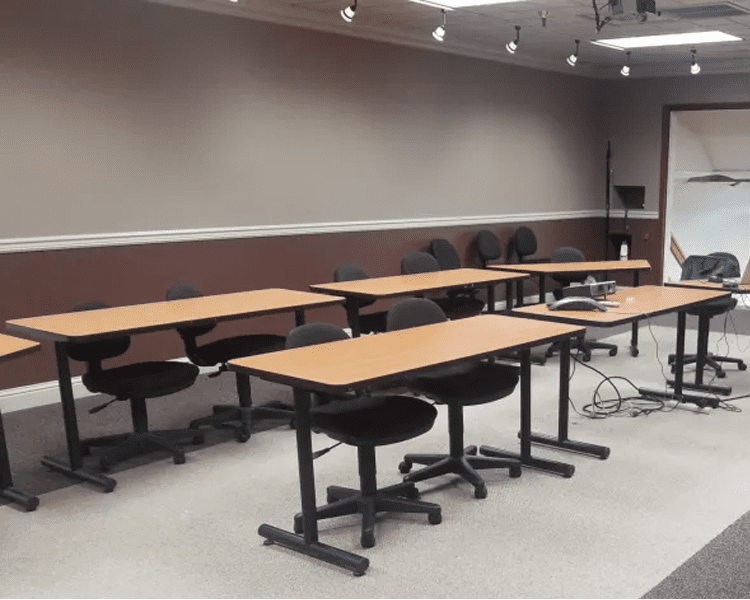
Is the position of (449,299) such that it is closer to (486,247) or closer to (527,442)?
(486,247)

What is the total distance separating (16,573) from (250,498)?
3.53 feet

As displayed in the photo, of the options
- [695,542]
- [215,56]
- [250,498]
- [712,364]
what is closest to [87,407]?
[250,498]

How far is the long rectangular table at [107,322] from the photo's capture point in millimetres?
4086

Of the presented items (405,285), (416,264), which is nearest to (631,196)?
(416,264)

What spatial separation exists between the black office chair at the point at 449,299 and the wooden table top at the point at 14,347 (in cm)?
323

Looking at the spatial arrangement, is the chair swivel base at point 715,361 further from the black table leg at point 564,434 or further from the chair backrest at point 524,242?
the chair backrest at point 524,242

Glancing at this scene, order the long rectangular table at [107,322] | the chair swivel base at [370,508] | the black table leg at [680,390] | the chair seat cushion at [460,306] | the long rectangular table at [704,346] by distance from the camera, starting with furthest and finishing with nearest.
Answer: the chair seat cushion at [460,306], the long rectangular table at [704,346], the black table leg at [680,390], the long rectangular table at [107,322], the chair swivel base at [370,508]

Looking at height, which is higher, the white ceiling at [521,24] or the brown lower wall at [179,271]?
the white ceiling at [521,24]

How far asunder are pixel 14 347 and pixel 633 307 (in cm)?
331

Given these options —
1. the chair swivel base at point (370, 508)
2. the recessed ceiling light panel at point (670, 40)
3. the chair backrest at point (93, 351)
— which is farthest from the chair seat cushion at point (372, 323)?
the recessed ceiling light panel at point (670, 40)

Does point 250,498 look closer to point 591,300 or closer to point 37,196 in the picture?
point 591,300

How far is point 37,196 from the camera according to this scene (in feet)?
17.9

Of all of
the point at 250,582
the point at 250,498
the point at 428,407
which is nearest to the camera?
the point at 250,582

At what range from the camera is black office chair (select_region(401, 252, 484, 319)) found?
6375mm
